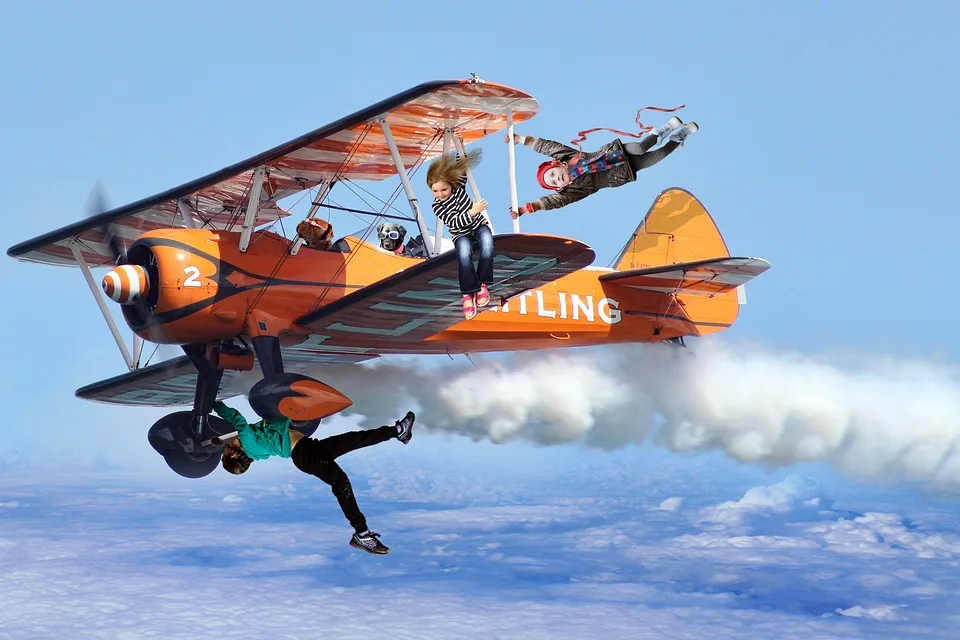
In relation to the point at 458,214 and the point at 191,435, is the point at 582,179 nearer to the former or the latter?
the point at 458,214

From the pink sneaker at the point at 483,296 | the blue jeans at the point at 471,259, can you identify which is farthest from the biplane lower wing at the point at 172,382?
the blue jeans at the point at 471,259

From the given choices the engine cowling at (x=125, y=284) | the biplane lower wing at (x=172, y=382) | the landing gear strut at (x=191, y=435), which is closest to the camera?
the engine cowling at (x=125, y=284)

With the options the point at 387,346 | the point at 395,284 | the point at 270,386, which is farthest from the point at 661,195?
the point at 270,386

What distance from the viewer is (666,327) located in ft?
64.4

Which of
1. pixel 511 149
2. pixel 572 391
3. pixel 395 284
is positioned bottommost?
pixel 572 391

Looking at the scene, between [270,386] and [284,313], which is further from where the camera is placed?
[284,313]

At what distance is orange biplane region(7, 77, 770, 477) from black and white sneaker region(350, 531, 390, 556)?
5.21ft

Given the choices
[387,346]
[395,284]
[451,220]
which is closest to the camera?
[451,220]

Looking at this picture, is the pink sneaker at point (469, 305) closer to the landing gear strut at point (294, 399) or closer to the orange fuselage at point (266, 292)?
the orange fuselage at point (266, 292)

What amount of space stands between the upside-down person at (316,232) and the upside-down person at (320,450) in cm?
292

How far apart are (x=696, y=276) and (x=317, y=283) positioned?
5.21m

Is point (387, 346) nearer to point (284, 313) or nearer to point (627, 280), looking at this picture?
point (284, 313)

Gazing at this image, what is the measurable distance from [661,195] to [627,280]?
8.14ft

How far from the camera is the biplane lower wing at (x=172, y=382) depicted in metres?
18.2
